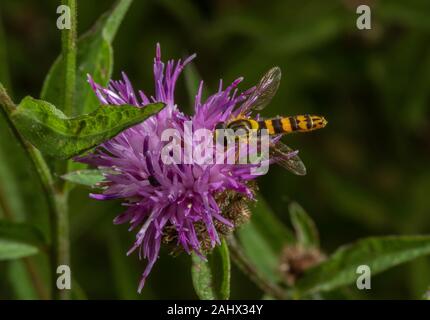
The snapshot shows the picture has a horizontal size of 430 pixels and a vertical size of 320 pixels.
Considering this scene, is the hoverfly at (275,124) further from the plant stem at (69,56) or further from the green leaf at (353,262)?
the green leaf at (353,262)

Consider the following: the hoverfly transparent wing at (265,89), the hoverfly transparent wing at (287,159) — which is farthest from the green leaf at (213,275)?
the hoverfly transparent wing at (265,89)

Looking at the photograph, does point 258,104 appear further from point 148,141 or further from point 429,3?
point 429,3

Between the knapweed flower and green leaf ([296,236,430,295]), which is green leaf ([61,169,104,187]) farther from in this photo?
green leaf ([296,236,430,295])

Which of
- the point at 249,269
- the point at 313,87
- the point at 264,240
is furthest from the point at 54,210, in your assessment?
the point at 313,87
